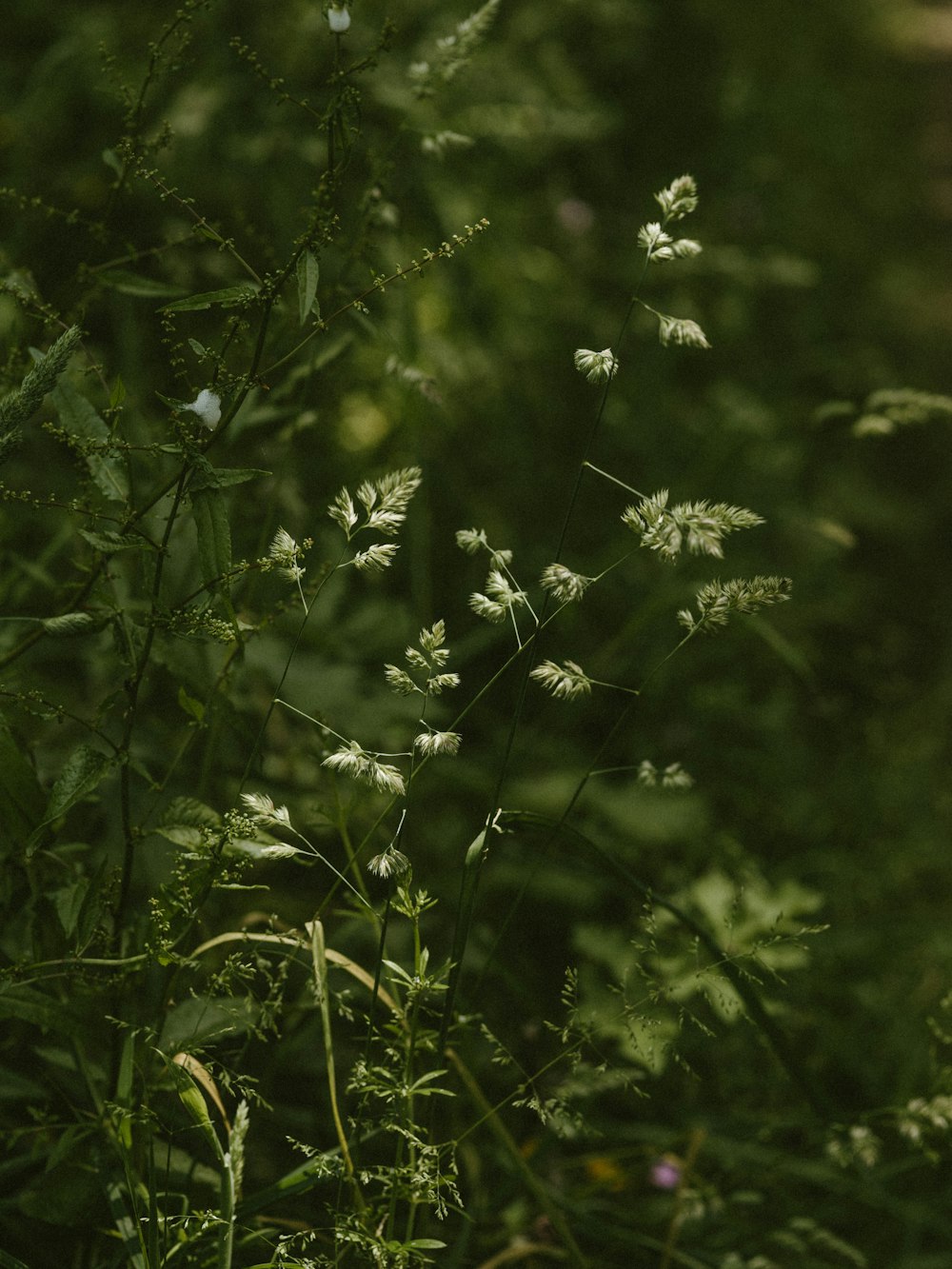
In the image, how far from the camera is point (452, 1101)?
1261mm

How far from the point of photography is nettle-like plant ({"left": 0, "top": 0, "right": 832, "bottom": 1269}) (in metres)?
0.87

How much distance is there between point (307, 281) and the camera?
2.76 feet

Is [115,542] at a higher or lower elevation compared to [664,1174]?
higher

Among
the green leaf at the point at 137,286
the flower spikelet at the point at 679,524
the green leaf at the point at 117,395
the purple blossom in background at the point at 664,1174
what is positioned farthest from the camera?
the purple blossom in background at the point at 664,1174

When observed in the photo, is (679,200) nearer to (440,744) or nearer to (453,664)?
(440,744)

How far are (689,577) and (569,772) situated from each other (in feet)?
1.44

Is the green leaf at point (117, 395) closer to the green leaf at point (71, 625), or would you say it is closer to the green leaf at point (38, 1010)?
the green leaf at point (71, 625)

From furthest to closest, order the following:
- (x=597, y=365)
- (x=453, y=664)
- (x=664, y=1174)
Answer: (x=453, y=664) < (x=664, y=1174) < (x=597, y=365)

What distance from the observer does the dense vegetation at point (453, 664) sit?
3.03 ft

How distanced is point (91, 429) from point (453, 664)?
940 millimetres

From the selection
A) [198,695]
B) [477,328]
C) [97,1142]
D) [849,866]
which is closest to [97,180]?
[477,328]

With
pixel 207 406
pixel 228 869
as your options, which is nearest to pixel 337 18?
pixel 207 406

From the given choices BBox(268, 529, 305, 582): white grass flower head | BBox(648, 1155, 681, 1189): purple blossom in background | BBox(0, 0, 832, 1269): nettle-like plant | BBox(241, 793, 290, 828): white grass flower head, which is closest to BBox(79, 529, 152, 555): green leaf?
BBox(0, 0, 832, 1269): nettle-like plant

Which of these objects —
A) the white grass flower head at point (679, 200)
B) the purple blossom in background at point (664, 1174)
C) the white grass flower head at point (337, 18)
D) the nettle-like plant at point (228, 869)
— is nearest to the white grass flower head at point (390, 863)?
the nettle-like plant at point (228, 869)
